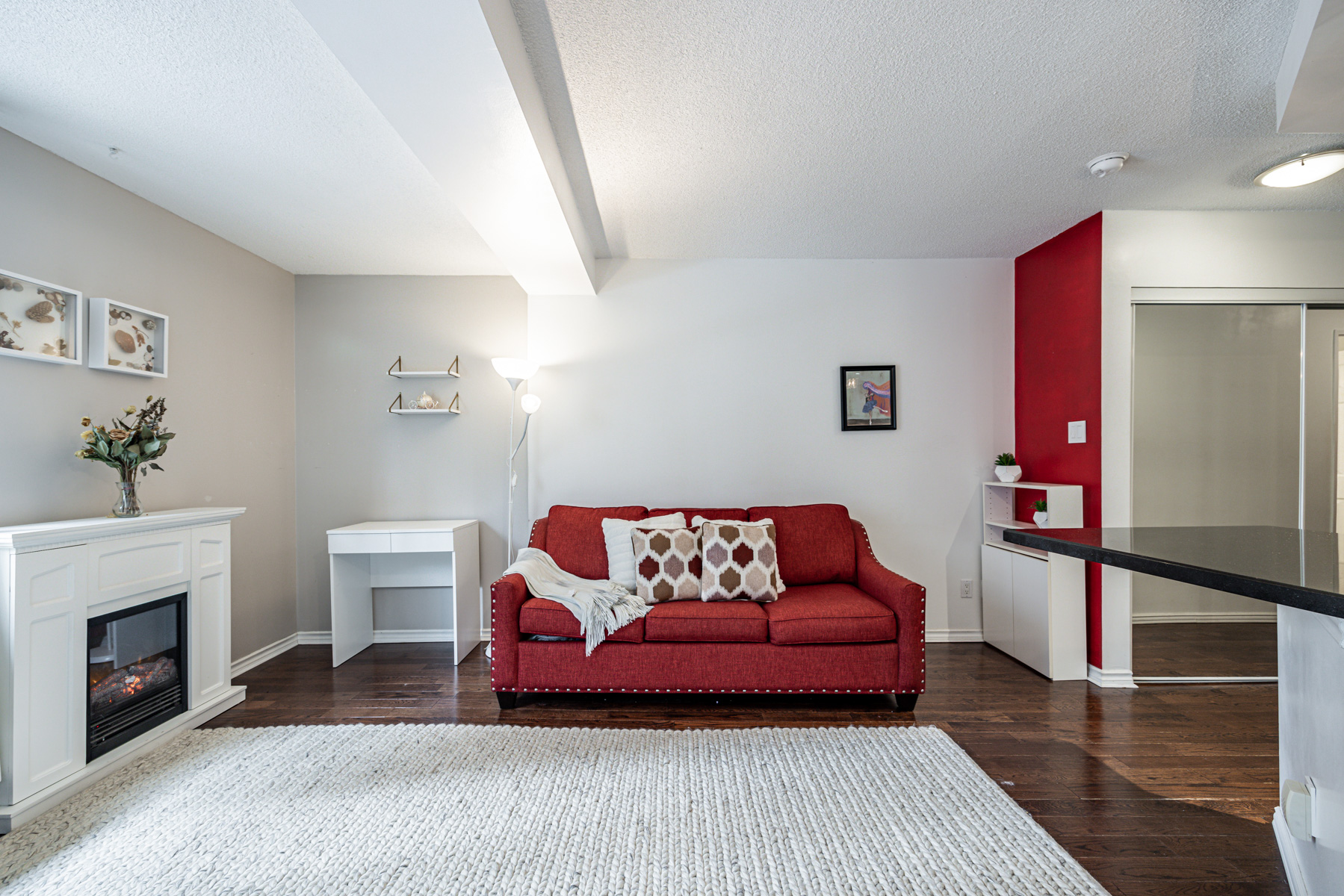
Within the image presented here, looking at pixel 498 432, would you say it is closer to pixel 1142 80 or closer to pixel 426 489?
pixel 426 489

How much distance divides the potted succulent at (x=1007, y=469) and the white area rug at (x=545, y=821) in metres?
1.82

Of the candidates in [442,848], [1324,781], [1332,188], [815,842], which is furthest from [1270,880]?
[1332,188]

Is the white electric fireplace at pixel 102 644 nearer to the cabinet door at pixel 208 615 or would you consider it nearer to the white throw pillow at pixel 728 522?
the cabinet door at pixel 208 615

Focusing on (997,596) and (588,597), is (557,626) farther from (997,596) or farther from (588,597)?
(997,596)

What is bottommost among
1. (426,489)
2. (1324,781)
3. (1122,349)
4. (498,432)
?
(1324,781)

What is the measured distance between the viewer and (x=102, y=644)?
92.4 inches

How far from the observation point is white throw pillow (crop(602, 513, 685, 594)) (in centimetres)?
327

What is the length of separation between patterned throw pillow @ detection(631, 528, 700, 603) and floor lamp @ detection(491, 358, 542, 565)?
1031 millimetres

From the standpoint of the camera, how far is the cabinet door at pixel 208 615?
8.98ft

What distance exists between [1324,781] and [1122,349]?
2.33 meters

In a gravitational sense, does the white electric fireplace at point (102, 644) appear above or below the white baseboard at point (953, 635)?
above

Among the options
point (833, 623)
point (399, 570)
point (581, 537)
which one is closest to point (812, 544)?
point (833, 623)

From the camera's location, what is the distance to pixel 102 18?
1732 mm

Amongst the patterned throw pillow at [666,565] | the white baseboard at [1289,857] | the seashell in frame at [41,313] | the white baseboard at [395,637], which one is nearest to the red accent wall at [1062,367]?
the white baseboard at [1289,857]
